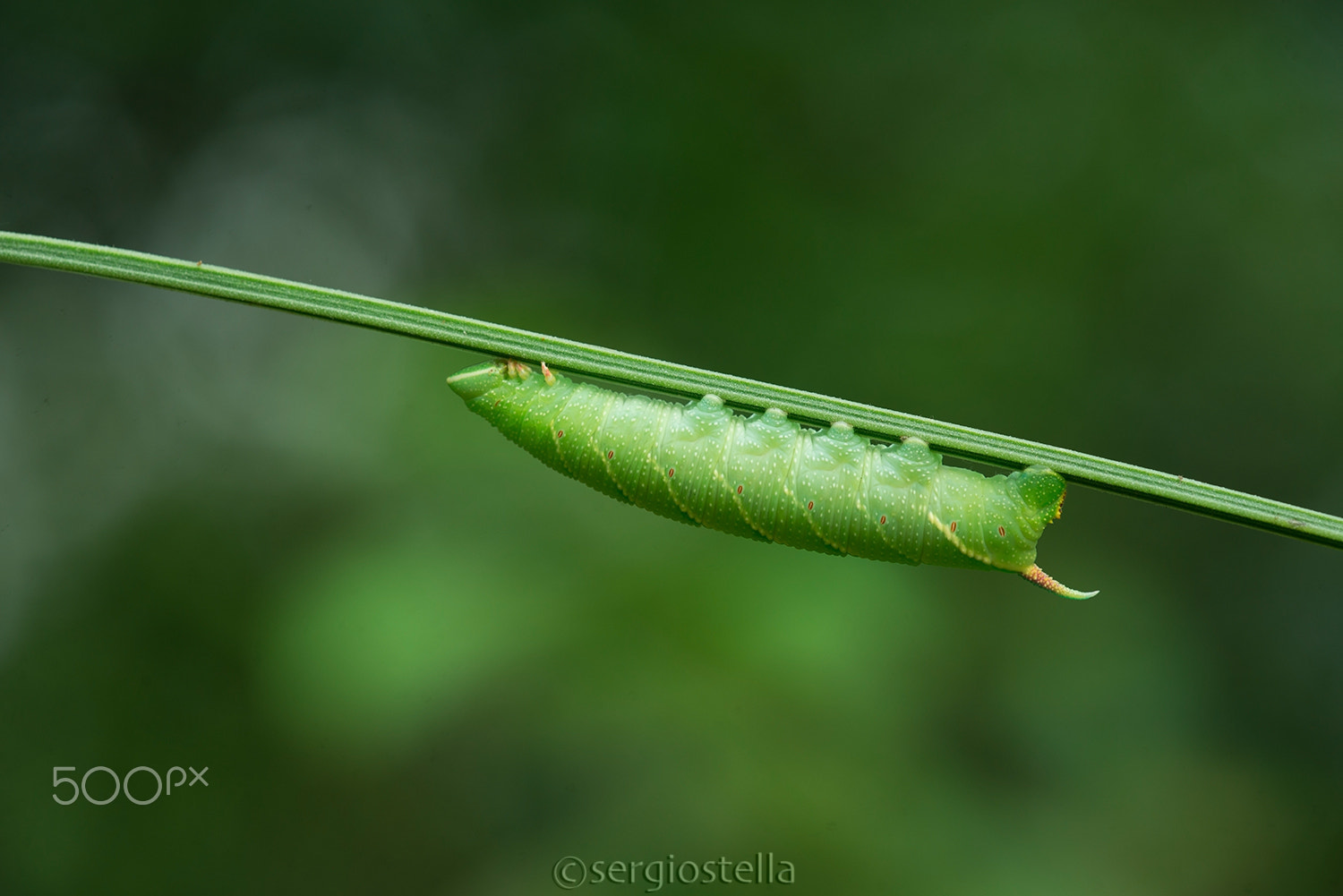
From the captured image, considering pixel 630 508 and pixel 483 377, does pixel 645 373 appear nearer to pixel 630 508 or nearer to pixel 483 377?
pixel 483 377

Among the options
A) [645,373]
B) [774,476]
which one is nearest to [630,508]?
[774,476]

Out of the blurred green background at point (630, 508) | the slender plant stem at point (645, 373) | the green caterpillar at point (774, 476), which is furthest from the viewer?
the blurred green background at point (630, 508)

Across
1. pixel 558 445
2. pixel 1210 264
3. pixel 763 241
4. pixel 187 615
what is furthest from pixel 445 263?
pixel 1210 264

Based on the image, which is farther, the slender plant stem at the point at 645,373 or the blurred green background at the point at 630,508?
the blurred green background at the point at 630,508

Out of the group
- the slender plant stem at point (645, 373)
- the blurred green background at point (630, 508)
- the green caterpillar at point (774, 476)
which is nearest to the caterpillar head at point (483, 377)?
the green caterpillar at point (774, 476)

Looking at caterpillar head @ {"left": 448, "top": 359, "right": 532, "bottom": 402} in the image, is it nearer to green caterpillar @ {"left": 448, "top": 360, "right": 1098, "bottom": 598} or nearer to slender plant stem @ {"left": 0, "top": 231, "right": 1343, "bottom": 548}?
green caterpillar @ {"left": 448, "top": 360, "right": 1098, "bottom": 598}

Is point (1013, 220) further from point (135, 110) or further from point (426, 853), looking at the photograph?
point (135, 110)

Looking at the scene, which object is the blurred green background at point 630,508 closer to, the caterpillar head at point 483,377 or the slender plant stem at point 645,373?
the caterpillar head at point 483,377
